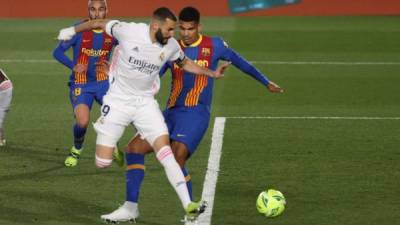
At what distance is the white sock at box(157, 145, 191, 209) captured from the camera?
9133 mm

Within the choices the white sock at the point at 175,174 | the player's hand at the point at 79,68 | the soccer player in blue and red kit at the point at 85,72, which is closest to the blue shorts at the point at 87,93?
the soccer player in blue and red kit at the point at 85,72

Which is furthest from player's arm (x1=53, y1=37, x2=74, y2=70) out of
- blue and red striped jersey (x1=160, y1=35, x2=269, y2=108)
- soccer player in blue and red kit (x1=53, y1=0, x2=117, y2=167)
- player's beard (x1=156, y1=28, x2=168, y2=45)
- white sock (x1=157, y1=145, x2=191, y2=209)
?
white sock (x1=157, y1=145, x2=191, y2=209)

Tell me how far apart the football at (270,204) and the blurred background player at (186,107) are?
0.68 metres

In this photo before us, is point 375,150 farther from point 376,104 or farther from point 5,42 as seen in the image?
→ point 5,42

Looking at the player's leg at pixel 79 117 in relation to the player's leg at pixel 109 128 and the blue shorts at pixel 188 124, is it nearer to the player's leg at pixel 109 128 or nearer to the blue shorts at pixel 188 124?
the blue shorts at pixel 188 124

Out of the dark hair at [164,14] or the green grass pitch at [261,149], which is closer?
the dark hair at [164,14]

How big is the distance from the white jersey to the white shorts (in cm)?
9

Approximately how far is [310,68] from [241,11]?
365 inches

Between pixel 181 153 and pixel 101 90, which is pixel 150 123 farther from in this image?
pixel 101 90

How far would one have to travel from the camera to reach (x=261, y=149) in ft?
42.9

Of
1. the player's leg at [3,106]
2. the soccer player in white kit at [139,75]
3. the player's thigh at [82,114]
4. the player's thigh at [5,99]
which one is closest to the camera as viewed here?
the soccer player in white kit at [139,75]

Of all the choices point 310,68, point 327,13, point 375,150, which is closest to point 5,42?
point 310,68

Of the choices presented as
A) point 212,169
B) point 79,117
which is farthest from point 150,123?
point 79,117

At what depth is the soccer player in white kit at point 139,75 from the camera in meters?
9.37
